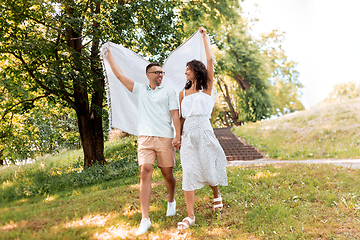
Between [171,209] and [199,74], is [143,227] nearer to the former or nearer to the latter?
[171,209]

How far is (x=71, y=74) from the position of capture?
306 inches

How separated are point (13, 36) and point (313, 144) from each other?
14.4m

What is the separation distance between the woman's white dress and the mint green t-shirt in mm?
261

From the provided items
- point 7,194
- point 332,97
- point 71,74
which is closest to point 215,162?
point 7,194

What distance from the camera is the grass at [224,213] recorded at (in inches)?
112

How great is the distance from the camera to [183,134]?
3.97 m

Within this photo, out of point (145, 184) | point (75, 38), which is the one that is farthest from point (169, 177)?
point (75, 38)

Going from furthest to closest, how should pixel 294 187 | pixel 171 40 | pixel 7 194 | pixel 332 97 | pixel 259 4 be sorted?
pixel 332 97 < pixel 259 4 < pixel 171 40 < pixel 294 187 < pixel 7 194

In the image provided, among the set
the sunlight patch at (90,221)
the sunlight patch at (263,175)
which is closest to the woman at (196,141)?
the sunlight patch at (90,221)

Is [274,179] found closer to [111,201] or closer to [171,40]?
[111,201]

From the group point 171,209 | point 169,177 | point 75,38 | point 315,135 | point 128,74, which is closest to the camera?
point 169,177

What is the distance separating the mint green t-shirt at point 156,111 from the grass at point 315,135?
1027 centimetres

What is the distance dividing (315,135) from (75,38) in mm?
13688

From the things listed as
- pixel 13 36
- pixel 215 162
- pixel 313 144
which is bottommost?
pixel 313 144
